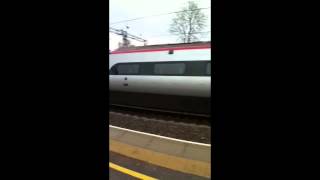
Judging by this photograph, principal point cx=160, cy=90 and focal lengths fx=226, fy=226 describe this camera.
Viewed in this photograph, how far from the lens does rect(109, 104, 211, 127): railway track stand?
6.84 meters

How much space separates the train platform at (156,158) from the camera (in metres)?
3.33

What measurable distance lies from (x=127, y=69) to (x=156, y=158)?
5617 millimetres

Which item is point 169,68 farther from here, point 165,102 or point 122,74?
point 122,74

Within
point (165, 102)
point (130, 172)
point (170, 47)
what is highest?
point (170, 47)

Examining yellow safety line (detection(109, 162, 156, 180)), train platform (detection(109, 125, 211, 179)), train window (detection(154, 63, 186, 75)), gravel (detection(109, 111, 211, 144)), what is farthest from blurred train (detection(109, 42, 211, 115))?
yellow safety line (detection(109, 162, 156, 180))

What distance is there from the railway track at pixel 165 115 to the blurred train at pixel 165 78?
13cm

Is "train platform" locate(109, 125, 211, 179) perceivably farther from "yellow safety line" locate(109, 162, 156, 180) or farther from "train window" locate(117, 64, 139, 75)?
"train window" locate(117, 64, 139, 75)

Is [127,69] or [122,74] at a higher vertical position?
[127,69]

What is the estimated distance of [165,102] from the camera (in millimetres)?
7719

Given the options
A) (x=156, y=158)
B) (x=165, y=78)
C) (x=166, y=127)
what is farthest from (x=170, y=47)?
(x=156, y=158)
